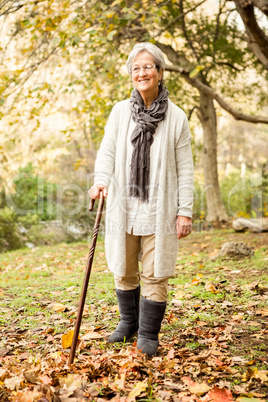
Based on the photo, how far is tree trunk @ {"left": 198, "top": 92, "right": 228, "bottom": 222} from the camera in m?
9.91

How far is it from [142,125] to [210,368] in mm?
1644

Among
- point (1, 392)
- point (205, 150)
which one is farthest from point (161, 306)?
point (205, 150)

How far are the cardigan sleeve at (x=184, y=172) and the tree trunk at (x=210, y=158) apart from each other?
24.4ft

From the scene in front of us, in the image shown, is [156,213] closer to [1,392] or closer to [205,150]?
[1,392]

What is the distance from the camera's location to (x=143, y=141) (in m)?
2.59

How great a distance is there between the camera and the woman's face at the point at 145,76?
101 inches

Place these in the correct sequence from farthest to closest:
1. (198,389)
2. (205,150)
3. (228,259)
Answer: (205,150) → (228,259) → (198,389)

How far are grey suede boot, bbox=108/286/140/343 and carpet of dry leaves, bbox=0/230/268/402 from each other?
91 millimetres

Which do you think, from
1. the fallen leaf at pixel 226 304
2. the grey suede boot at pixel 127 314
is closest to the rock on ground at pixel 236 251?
the fallen leaf at pixel 226 304

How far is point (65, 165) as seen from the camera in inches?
587

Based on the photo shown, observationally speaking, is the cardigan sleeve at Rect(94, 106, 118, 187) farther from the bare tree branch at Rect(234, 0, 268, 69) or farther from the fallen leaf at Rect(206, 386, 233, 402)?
the bare tree branch at Rect(234, 0, 268, 69)

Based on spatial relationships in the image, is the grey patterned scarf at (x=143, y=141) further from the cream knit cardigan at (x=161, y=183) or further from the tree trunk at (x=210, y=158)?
the tree trunk at (x=210, y=158)

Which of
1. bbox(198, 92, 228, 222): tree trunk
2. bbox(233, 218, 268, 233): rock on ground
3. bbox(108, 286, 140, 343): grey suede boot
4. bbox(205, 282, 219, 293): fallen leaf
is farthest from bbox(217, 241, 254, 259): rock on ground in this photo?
bbox(198, 92, 228, 222): tree trunk

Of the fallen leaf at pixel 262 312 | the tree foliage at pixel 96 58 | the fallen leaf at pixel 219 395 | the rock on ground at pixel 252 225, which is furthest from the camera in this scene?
the rock on ground at pixel 252 225
